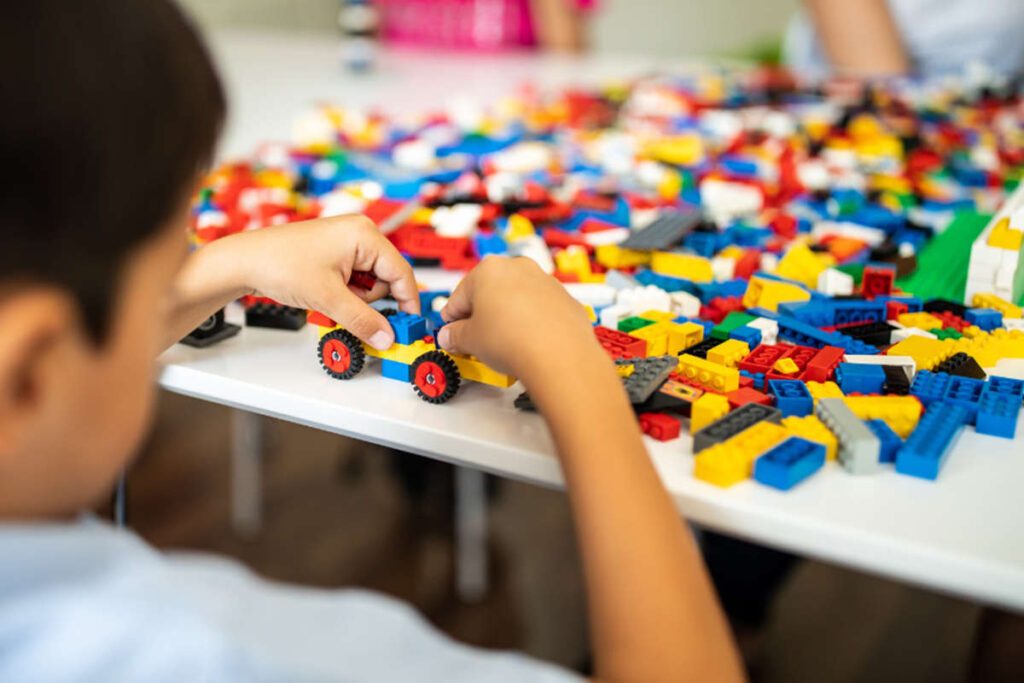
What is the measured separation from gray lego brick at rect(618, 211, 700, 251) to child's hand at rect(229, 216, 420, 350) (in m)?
0.29

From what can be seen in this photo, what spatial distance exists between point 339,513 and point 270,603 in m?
1.40

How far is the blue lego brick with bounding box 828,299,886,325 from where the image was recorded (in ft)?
2.68

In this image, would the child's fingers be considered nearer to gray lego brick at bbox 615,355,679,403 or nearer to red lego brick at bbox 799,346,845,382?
gray lego brick at bbox 615,355,679,403

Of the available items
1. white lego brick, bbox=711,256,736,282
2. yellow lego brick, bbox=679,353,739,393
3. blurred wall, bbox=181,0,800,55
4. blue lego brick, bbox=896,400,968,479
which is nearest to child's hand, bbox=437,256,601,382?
yellow lego brick, bbox=679,353,739,393

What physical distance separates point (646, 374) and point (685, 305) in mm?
201

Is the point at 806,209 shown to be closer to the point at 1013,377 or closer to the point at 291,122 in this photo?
the point at 1013,377

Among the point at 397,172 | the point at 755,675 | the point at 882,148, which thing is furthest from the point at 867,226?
the point at 755,675

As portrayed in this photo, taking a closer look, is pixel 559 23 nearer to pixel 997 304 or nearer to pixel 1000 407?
pixel 997 304

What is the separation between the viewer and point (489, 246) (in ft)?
3.21

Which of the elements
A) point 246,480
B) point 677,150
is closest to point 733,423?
point 677,150

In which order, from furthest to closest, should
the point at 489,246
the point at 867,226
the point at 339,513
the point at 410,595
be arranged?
the point at 339,513 < the point at 410,595 < the point at 867,226 < the point at 489,246

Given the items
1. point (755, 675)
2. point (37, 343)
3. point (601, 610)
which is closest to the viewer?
point (37, 343)

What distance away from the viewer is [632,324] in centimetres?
80

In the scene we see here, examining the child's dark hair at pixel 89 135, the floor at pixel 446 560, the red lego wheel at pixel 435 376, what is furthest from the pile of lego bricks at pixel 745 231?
the floor at pixel 446 560
